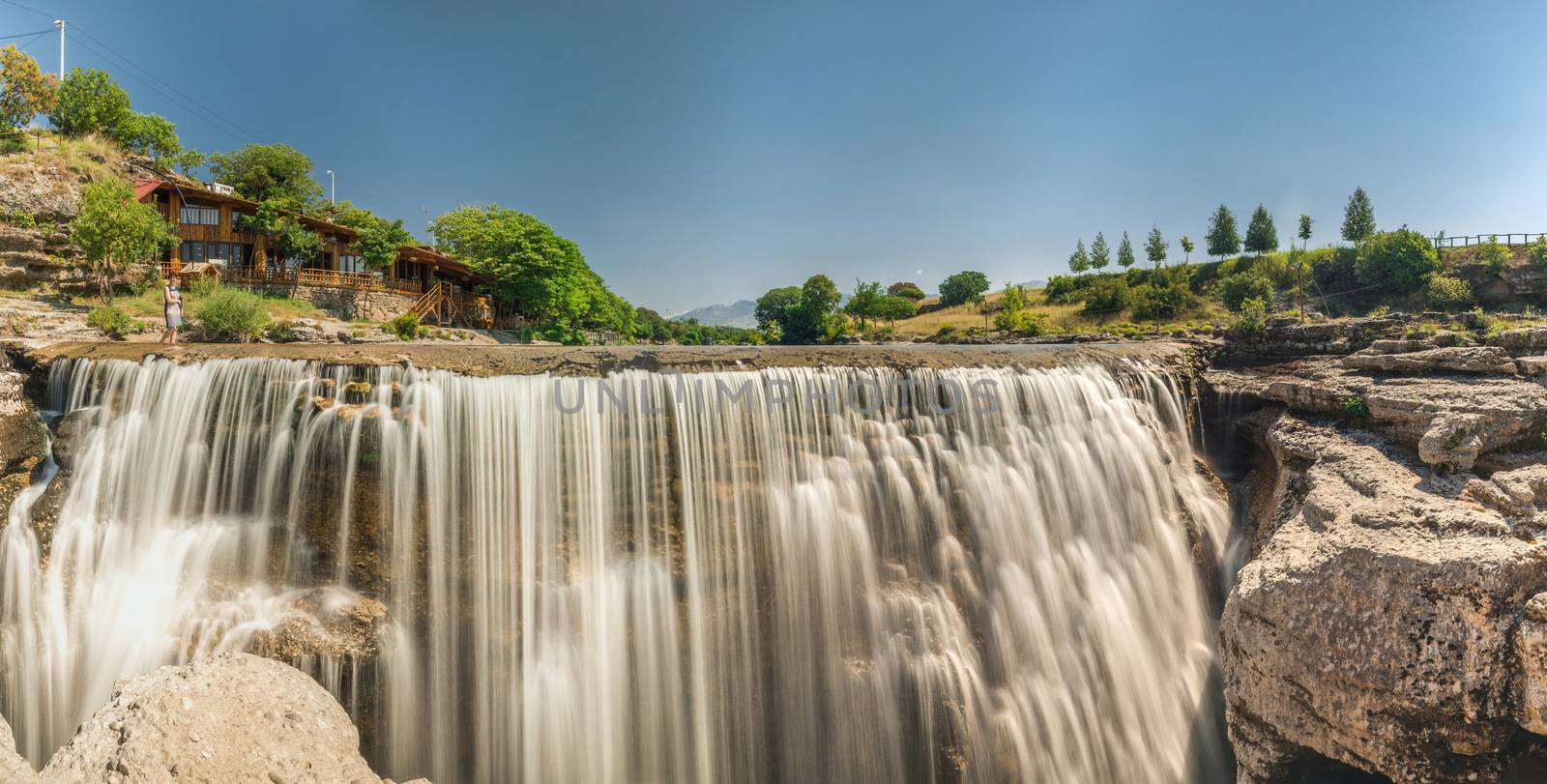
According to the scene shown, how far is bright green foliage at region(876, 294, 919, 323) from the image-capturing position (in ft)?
225

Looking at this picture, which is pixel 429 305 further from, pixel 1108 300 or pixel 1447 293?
pixel 1447 293

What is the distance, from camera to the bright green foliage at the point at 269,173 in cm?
4225

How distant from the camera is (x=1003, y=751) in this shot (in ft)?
31.2

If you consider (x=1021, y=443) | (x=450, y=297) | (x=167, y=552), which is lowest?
(x=167, y=552)

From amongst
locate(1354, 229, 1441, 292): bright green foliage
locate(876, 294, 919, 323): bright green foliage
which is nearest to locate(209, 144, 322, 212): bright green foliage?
locate(876, 294, 919, 323): bright green foliage

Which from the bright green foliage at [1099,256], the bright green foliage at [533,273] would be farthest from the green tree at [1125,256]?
the bright green foliage at [533,273]

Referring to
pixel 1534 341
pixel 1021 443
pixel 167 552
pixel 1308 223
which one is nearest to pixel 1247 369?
pixel 1534 341

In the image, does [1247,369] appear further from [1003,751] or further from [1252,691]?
[1003,751]

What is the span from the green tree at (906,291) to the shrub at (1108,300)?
137ft

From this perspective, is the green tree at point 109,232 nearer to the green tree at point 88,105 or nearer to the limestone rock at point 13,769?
the green tree at point 88,105

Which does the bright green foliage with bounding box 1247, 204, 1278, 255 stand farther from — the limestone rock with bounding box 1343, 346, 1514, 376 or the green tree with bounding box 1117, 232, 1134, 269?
the limestone rock with bounding box 1343, 346, 1514, 376

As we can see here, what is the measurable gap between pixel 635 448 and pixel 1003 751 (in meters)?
7.47

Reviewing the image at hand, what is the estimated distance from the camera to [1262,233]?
6694cm

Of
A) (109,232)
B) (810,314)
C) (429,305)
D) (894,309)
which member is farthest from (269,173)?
(894,309)
